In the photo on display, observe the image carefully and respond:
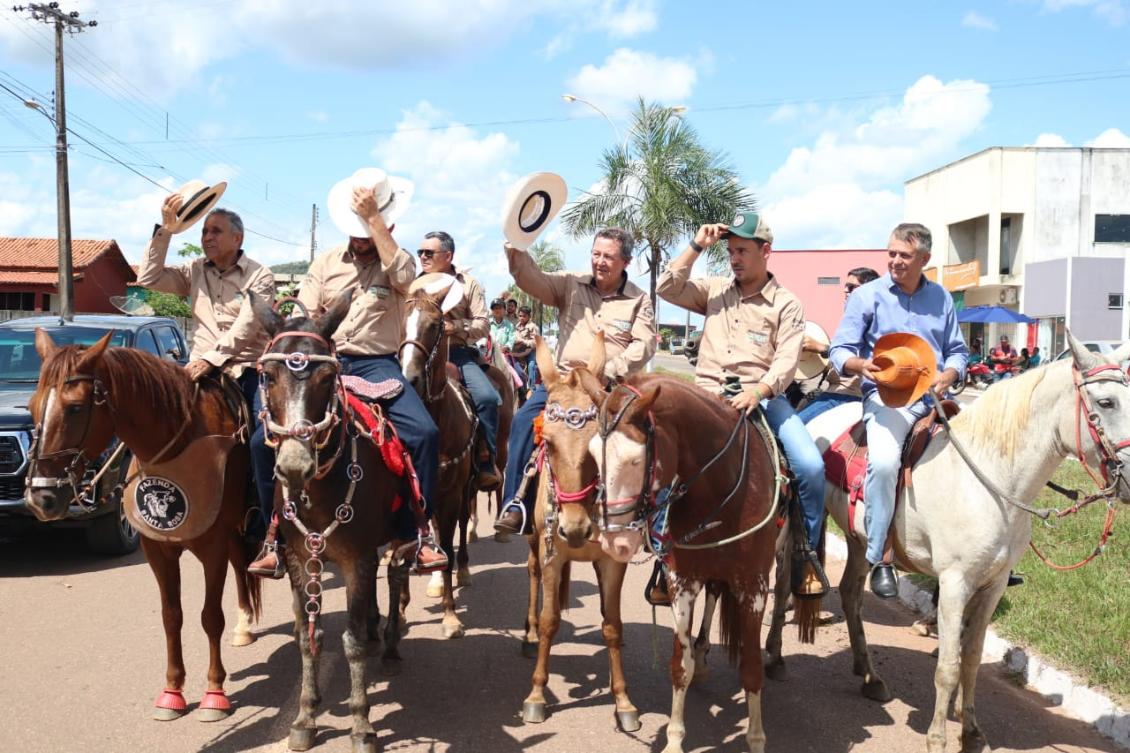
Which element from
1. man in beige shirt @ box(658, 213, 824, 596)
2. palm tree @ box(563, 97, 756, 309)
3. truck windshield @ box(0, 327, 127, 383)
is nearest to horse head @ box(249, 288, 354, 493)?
man in beige shirt @ box(658, 213, 824, 596)

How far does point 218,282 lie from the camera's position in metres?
6.19

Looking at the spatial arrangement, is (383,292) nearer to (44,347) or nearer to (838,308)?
(44,347)

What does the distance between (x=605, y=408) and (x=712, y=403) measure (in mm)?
892

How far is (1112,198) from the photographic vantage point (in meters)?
42.5

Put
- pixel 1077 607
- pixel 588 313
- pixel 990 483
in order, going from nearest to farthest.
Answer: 1. pixel 990 483
2. pixel 588 313
3. pixel 1077 607

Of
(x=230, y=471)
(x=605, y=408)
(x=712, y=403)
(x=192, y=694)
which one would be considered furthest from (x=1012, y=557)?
(x=192, y=694)

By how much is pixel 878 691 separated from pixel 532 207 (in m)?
3.85

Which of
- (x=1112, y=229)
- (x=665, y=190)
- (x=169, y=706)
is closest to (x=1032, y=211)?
(x=1112, y=229)

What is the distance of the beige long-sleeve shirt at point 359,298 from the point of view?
5.83 meters

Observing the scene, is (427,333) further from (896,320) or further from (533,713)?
(896,320)

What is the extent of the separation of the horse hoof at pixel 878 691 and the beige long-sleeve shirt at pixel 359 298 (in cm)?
384

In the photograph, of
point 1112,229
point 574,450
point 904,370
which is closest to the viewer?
point 574,450

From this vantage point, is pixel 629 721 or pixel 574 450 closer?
pixel 574 450

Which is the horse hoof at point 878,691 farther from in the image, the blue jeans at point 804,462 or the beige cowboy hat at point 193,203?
the beige cowboy hat at point 193,203
